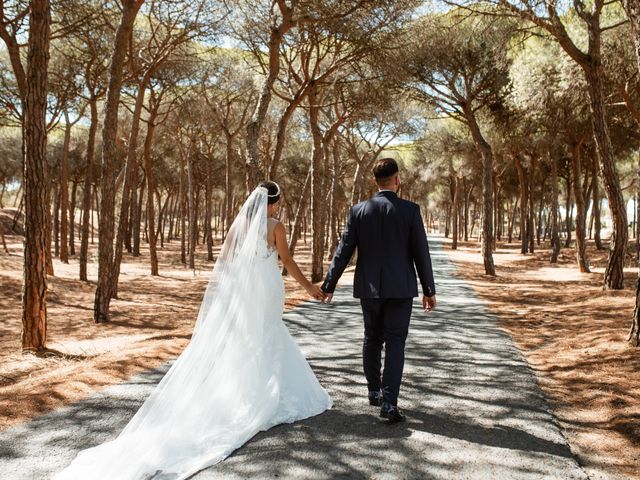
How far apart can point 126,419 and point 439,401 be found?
8.52 feet

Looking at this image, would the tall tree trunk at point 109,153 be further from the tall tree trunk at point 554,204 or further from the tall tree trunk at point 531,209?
the tall tree trunk at point 531,209

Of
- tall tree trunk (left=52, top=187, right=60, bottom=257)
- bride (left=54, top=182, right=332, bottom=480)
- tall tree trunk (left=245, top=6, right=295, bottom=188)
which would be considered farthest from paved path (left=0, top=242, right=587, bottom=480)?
tall tree trunk (left=52, top=187, right=60, bottom=257)

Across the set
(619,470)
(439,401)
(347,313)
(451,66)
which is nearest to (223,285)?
(439,401)

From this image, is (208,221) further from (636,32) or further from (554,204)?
(636,32)

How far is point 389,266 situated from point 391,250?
0.43 ft

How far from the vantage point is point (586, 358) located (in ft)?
20.1

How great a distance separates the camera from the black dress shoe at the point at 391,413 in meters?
3.97

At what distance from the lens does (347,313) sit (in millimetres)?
A: 9461

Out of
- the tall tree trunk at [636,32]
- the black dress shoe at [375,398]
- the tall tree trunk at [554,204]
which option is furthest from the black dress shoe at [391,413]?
the tall tree trunk at [554,204]

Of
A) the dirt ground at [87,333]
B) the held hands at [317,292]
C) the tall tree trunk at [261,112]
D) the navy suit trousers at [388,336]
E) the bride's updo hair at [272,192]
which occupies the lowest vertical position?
the dirt ground at [87,333]

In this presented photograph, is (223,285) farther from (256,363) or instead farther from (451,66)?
(451,66)

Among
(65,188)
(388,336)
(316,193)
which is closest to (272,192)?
(388,336)

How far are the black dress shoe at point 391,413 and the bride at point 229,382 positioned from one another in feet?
1.71

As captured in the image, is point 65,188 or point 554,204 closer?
point 65,188
